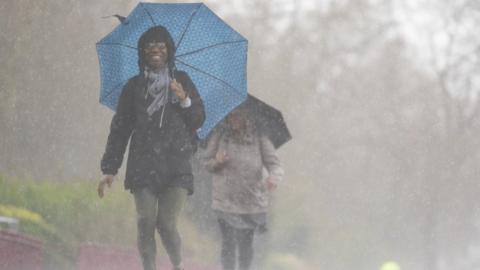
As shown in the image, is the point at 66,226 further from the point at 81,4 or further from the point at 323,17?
the point at 323,17

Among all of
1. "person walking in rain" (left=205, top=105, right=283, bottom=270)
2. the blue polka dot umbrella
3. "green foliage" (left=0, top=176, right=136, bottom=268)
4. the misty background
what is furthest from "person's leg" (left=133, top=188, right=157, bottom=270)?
the misty background

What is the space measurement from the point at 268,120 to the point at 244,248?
919 mm

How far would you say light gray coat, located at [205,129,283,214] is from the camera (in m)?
8.80

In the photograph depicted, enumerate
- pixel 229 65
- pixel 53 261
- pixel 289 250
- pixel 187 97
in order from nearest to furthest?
1. pixel 187 97
2. pixel 229 65
3. pixel 53 261
4. pixel 289 250

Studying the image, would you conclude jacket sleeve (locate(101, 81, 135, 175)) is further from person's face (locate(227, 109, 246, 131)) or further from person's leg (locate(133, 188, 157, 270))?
person's face (locate(227, 109, 246, 131))

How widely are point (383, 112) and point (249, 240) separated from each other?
34490mm

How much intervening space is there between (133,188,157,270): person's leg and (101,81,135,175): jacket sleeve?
0.69 ft

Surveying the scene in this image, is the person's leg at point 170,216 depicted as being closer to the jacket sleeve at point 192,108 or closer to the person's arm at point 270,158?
the jacket sleeve at point 192,108

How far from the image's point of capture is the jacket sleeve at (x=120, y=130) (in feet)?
22.3

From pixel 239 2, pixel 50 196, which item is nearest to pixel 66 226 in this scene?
pixel 50 196

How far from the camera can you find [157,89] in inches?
267

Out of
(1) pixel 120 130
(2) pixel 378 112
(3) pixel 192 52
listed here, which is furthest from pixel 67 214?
(2) pixel 378 112

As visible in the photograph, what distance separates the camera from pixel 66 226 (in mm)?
12492

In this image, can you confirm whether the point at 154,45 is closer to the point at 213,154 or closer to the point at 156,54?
the point at 156,54
